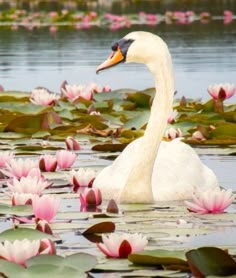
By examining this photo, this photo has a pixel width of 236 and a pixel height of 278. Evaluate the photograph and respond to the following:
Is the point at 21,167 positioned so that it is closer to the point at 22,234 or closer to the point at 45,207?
the point at 45,207

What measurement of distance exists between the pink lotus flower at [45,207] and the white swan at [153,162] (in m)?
0.96

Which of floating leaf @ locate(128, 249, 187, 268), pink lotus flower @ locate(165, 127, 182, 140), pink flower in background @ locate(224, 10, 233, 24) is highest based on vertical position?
floating leaf @ locate(128, 249, 187, 268)

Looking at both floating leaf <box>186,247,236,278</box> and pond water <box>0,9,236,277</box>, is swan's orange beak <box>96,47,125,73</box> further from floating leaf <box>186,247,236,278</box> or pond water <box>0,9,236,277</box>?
floating leaf <box>186,247,236,278</box>

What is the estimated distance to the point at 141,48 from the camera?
6.83 metres

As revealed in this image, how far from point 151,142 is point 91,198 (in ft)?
1.60

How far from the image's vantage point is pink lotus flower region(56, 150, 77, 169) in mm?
7527

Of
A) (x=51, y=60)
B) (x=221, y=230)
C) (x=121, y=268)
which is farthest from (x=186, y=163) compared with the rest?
(x=51, y=60)

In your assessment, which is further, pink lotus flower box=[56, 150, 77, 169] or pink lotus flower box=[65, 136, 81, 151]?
pink lotus flower box=[65, 136, 81, 151]

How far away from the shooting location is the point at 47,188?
22.8 feet

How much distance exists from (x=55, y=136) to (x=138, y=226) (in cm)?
350

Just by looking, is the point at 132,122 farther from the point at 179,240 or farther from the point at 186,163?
the point at 179,240

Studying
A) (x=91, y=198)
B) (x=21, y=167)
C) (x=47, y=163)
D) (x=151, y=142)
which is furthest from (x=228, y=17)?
(x=91, y=198)

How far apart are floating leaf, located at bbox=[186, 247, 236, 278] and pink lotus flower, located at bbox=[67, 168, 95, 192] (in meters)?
2.40

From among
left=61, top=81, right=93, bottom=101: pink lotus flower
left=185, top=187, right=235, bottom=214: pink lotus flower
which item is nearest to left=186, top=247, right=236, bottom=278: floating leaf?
left=185, top=187, right=235, bottom=214: pink lotus flower
